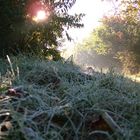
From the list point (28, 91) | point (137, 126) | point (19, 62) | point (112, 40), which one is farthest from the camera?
point (112, 40)

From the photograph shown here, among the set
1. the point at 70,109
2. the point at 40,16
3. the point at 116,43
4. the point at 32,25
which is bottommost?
the point at 116,43

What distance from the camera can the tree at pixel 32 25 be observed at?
6.56m

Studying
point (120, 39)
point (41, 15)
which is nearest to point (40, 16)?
point (41, 15)

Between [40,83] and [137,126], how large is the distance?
1612 millimetres

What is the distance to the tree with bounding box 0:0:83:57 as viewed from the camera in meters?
6.56

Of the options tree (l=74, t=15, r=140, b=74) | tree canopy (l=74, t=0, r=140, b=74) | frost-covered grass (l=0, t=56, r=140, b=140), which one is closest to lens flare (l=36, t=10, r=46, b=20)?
frost-covered grass (l=0, t=56, r=140, b=140)

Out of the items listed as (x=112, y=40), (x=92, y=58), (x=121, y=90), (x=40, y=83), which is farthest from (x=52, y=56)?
(x=92, y=58)

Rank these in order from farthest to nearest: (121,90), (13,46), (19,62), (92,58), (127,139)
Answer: (92,58)
(13,46)
(19,62)
(121,90)
(127,139)

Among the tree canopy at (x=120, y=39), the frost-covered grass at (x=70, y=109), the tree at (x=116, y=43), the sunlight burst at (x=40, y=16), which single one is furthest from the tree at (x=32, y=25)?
the tree at (x=116, y=43)

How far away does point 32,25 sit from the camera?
263 inches

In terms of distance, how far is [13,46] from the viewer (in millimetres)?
6902

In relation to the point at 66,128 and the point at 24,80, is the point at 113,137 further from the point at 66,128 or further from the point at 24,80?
the point at 24,80

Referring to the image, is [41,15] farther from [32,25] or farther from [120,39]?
[120,39]

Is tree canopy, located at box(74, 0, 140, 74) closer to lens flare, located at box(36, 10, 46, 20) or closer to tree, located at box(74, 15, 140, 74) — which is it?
tree, located at box(74, 15, 140, 74)
